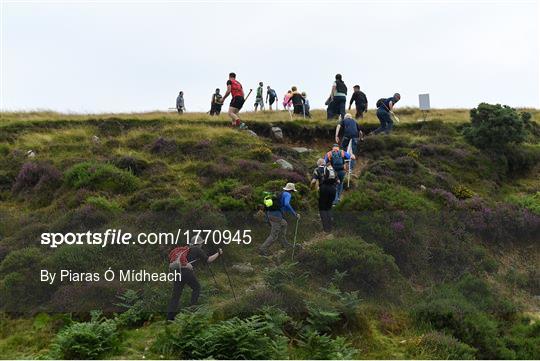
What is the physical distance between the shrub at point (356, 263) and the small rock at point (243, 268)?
1.19 metres

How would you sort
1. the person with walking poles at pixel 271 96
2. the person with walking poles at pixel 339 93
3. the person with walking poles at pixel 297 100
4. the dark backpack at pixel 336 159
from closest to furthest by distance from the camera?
the dark backpack at pixel 336 159, the person with walking poles at pixel 339 93, the person with walking poles at pixel 297 100, the person with walking poles at pixel 271 96

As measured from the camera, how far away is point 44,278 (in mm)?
12742

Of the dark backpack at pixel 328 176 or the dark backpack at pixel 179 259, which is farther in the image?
the dark backpack at pixel 328 176

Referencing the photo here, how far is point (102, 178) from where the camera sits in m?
18.0

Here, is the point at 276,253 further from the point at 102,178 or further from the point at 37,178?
the point at 37,178

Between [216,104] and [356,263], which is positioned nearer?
[356,263]

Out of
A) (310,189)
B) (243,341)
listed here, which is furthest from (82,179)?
(243,341)

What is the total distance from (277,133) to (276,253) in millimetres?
11420

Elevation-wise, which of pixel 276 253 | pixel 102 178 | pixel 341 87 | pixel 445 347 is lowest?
pixel 445 347

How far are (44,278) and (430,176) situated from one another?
1273cm

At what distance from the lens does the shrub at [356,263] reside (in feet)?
42.1

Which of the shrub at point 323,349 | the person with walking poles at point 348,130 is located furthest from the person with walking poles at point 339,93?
the shrub at point 323,349

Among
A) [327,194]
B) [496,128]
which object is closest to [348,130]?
[327,194]

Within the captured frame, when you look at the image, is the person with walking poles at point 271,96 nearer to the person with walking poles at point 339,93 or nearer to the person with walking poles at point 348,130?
the person with walking poles at point 339,93
